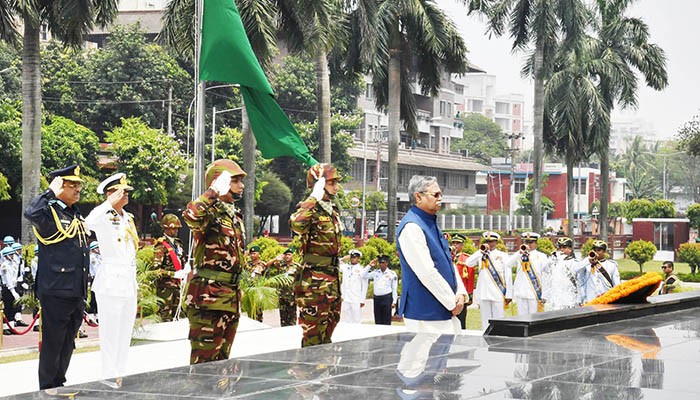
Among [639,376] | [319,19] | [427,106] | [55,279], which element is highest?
[427,106]

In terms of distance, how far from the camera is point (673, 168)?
142750mm

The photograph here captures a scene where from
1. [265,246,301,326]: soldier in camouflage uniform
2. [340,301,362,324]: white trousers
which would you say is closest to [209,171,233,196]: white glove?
[265,246,301,326]: soldier in camouflage uniform

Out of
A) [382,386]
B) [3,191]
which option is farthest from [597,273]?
[3,191]

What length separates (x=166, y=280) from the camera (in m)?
13.8

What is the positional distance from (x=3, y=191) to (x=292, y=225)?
97.2 feet

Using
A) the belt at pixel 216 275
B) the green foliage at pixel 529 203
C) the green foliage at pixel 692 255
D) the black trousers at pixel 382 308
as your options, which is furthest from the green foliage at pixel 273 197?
the belt at pixel 216 275

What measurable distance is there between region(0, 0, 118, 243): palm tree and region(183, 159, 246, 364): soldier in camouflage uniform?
49.0 ft

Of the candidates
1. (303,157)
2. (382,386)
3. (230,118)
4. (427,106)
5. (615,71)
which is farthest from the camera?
(427,106)

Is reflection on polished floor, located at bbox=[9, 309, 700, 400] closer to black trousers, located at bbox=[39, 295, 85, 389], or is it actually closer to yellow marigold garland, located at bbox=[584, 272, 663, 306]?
black trousers, located at bbox=[39, 295, 85, 389]

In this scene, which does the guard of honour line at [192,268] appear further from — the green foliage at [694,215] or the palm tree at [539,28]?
the green foliage at [694,215]

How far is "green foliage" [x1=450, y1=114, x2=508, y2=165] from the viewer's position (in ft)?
354

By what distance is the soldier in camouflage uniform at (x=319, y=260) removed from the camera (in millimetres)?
8883

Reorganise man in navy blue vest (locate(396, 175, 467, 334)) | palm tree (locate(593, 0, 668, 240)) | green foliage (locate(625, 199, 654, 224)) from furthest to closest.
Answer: green foliage (locate(625, 199, 654, 224)) < palm tree (locate(593, 0, 668, 240)) < man in navy blue vest (locate(396, 175, 467, 334))

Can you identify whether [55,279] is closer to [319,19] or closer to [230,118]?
[319,19]
